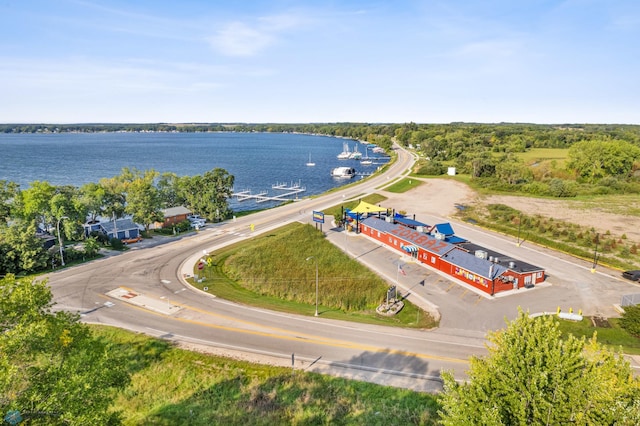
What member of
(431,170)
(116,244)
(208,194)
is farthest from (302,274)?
(431,170)

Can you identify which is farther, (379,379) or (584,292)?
(584,292)

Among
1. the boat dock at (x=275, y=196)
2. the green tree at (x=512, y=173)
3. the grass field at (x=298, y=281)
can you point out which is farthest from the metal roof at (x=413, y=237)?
the green tree at (x=512, y=173)

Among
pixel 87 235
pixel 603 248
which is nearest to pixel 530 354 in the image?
pixel 603 248

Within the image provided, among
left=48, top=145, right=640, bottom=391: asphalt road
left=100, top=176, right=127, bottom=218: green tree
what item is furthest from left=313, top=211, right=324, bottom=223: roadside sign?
left=100, top=176, right=127, bottom=218: green tree

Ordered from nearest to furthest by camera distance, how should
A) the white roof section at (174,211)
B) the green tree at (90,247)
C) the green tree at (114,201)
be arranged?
the green tree at (90,247), the green tree at (114,201), the white roof section at (174,211)

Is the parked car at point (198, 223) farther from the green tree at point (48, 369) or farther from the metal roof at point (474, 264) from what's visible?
the green tree at point (48, 369)

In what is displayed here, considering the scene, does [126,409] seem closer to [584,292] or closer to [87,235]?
[87,235]
